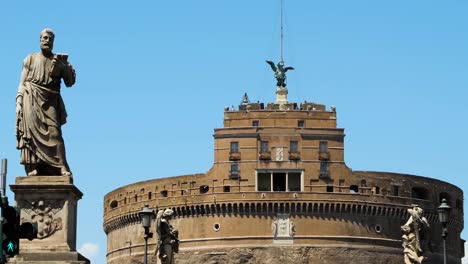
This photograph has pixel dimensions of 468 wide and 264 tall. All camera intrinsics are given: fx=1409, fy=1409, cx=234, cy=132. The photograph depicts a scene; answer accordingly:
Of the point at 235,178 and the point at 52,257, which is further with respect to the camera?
the point at 235,178

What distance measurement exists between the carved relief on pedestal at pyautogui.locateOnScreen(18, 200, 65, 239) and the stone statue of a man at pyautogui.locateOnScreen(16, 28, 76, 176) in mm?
356

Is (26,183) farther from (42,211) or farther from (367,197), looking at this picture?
(367,197)

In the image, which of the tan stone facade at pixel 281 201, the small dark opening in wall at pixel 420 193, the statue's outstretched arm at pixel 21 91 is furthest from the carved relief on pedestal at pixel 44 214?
the small dark opening in wall at pixel 420 193

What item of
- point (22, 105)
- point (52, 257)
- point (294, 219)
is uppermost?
point (294, 219)

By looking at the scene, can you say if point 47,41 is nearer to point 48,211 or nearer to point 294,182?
point 48,211

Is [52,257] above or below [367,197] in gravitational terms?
below

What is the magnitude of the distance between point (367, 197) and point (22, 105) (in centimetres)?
12103

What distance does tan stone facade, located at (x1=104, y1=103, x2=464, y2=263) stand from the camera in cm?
13162

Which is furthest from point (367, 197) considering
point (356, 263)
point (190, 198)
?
point (190, 198)

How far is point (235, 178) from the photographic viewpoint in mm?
132875

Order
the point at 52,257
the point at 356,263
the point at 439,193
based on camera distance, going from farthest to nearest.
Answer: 1. the point at 439,193
2. the point at 356,263
3. the point at 52,257

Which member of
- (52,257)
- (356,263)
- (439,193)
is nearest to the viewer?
(52,257)

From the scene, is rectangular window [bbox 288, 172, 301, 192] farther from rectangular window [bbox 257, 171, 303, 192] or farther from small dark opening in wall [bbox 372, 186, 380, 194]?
small dark opening in wall [bbox 372, 186, 380, 194]

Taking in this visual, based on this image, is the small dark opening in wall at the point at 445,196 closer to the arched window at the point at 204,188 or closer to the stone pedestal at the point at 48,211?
the arched window at the point at 204,188
